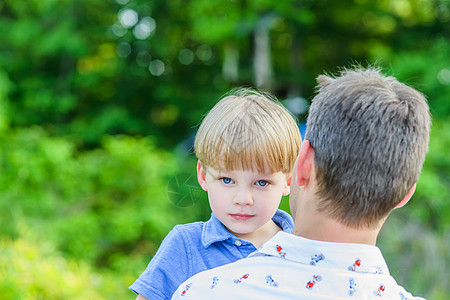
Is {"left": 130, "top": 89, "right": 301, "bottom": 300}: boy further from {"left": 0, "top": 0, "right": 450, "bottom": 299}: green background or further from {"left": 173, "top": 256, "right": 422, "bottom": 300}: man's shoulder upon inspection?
{"left": 0, "top": 0, "right": 450, "bottom": 299}: green background

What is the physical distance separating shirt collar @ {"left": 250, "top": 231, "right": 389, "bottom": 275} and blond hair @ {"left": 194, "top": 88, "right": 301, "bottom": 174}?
14.9 inches

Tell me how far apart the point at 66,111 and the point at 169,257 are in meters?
11.7

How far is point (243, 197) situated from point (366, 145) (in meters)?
0.47

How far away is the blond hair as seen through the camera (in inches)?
57.8

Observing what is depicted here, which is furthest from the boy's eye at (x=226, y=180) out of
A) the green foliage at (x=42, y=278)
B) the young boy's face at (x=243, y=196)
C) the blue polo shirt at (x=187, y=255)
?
the green foliage at (x=42, y=278)

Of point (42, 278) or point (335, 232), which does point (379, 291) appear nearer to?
point (335, 232)

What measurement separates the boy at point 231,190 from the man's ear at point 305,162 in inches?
13.2

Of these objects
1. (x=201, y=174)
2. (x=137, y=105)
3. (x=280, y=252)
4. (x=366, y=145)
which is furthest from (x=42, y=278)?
(x=137, y=105)

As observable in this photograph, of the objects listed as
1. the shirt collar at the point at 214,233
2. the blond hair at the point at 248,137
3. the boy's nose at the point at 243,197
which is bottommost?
the shirt collar at the point at 214,233

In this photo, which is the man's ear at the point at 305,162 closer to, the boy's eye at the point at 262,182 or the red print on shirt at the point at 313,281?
the red print on shirt at the point at 313,281

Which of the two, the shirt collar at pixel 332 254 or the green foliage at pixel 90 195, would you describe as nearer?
the shirt collar at pixel 332 254

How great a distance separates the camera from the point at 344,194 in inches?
43.0

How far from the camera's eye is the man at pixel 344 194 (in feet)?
3.48

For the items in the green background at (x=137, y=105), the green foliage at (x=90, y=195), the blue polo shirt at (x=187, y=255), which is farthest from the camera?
the green foliage at (x=90, y=195)
